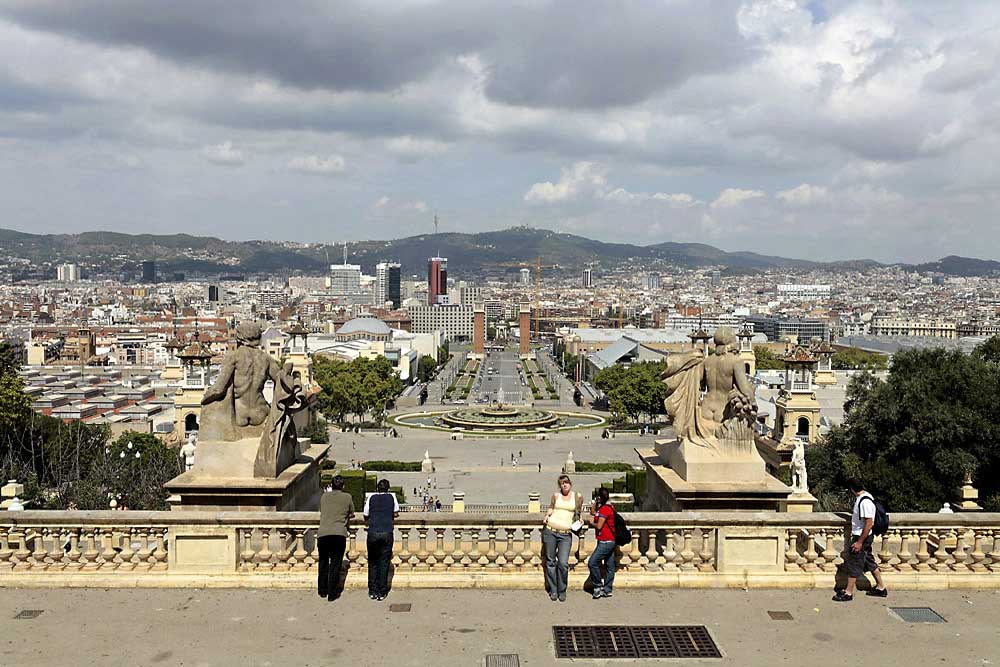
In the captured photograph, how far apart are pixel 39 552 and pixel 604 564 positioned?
5655 mm

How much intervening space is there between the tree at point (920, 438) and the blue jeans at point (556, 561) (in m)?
21.1

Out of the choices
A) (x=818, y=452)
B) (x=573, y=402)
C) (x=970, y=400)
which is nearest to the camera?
(x=970, y=400)

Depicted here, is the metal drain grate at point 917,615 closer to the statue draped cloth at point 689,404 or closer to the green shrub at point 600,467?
the statue draped cloth at point 689,404

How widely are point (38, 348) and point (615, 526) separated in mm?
119543

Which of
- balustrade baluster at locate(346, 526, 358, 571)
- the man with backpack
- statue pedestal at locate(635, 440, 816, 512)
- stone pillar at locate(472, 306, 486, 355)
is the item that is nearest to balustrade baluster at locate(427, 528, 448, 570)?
balustrade baluster at locate(346, 526, 358, 571)

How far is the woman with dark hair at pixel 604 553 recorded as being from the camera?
8406 millimetres

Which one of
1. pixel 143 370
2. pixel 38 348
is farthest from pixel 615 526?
pixel 38 348

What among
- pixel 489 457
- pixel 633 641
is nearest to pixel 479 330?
pixel 489 457

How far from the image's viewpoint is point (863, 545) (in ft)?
27.5

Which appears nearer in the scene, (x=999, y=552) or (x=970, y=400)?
(x=999, y=552)

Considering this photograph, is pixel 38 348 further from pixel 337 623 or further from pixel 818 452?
pixel 337 623

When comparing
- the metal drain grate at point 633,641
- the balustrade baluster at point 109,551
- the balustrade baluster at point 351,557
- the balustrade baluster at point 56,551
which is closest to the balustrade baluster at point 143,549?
the balustrade baluster at point 109,551

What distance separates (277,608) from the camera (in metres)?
8.10

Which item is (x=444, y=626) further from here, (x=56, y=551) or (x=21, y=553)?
(x=21, y=553)
